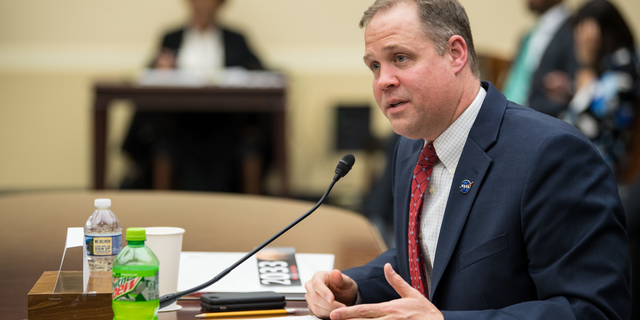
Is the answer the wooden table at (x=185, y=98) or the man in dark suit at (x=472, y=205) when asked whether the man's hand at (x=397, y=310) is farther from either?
the wooden table at (x=185, y=98)

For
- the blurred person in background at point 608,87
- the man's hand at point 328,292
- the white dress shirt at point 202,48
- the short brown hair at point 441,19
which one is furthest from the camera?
the white dress shirt at point 202,48

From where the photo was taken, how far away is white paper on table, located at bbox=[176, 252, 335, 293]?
1059mm

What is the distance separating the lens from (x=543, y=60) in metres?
3.66

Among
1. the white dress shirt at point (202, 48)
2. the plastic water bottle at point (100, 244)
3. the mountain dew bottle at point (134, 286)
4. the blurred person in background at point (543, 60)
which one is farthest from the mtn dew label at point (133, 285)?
the white dress shirt at point (202, 48)

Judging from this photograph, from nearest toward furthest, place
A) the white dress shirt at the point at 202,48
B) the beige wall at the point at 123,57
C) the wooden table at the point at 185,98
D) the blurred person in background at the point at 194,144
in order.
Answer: the wooden table at the point at 185,98 < the blurred person in background at the point at 194,144 < the white dress shirt at the point at 202,48 < the beige wall at the point at 123,57

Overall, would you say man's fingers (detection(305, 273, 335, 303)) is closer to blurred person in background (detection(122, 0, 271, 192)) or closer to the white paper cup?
the white paper cup

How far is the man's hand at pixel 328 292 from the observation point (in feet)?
2.97

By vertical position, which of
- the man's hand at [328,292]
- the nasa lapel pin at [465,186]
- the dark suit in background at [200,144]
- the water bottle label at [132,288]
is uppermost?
the nasa lapel pin at [465,186]

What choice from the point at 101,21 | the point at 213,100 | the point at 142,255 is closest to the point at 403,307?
the point at 142,255

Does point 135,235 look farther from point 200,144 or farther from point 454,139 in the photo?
point 200,144

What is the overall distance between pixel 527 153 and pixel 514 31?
15.9 feet

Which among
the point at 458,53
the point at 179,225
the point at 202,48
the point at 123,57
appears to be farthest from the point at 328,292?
the point at 123,57

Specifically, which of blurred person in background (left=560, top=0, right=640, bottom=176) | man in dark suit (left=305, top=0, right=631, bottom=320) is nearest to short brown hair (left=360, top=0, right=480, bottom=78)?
man in dark suit (left=305, top=0, right=631, bottom=320)

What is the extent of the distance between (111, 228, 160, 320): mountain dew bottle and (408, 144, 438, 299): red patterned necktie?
47cm
